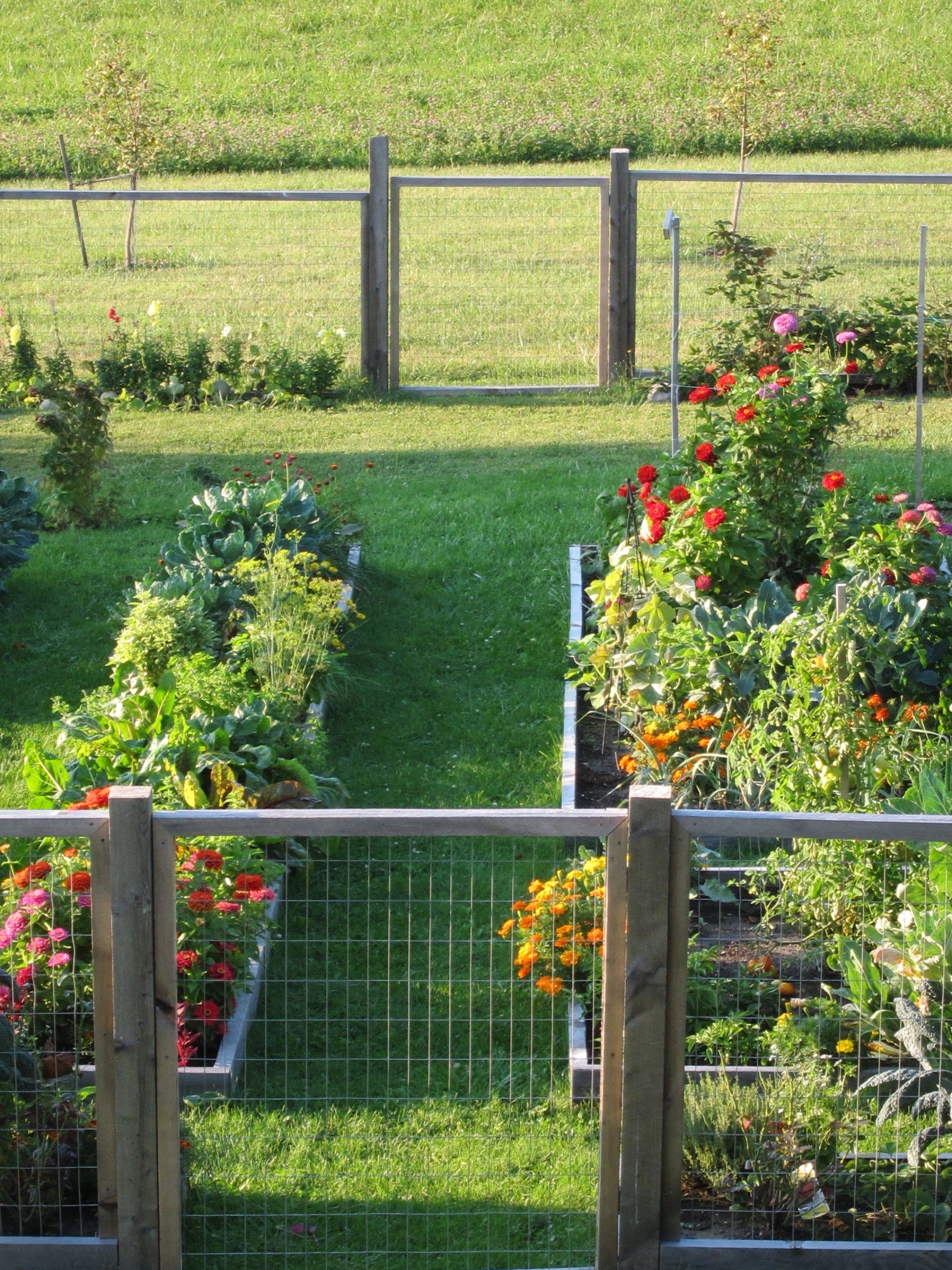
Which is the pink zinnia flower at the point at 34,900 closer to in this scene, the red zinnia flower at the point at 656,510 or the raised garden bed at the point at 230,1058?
the raised garden bed at the point at 230,1058

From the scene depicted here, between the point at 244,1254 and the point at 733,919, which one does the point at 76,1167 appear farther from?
the point at 733,919

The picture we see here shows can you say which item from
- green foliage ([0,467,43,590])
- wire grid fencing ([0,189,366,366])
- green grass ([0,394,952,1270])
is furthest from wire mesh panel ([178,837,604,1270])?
wire grid fencing ([0,189,366,366])

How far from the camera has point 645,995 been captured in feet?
9.62

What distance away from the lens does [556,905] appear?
425 cm

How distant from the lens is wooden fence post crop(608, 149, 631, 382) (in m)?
12.7

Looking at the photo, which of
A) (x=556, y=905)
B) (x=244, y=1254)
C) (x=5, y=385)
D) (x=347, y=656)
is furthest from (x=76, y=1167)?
(x=5, y=385)

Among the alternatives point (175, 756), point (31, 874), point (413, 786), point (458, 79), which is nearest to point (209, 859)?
point (31, 874)

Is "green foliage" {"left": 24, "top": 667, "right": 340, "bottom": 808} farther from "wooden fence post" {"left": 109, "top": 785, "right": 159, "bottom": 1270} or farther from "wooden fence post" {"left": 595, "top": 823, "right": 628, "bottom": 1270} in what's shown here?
"wooden fence post" {"left": 595, "top": 823, "right": 628, "bottom": 1270}

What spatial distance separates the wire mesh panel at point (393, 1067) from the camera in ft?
11.2

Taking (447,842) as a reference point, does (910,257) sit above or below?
above

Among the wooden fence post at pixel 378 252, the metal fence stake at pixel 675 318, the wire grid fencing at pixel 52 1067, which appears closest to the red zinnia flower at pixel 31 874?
the wire grid fencing at pixel 52 1067

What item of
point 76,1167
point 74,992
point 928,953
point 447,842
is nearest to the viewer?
point 76,1167

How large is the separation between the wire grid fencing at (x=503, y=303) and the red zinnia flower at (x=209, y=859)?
910 cm

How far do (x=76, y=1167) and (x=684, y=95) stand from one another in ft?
103
